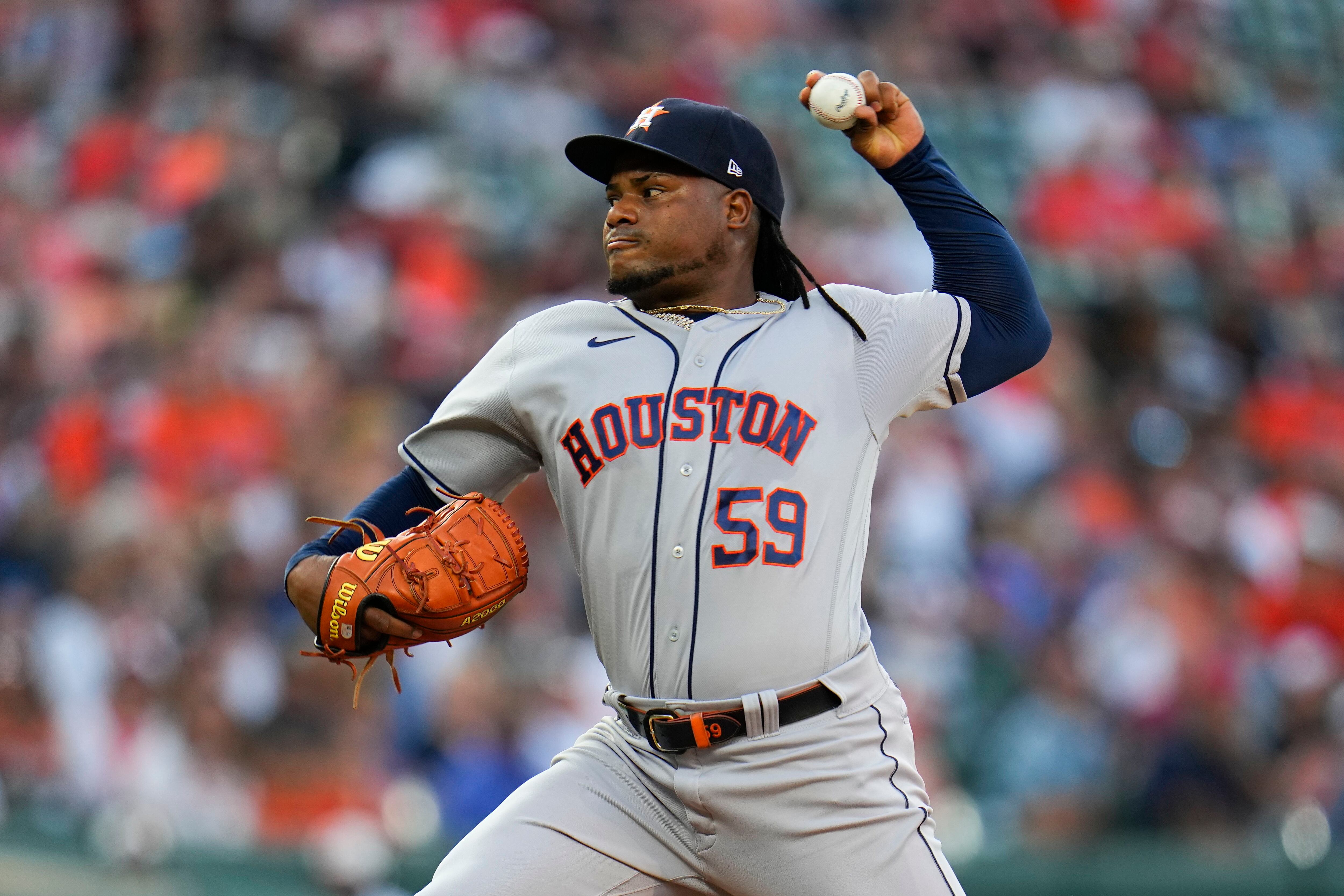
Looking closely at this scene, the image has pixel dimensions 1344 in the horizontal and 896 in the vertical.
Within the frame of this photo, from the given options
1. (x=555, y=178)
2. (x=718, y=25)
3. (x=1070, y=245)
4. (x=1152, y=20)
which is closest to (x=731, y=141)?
(x=555, y=178)

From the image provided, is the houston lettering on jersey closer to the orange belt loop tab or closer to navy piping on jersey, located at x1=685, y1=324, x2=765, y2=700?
navy piping on jersey, located at x1=685, y1=324, x2=765, y2=700

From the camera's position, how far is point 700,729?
2.64 metres

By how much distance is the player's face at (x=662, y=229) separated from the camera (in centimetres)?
287

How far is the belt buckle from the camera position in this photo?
268 cm

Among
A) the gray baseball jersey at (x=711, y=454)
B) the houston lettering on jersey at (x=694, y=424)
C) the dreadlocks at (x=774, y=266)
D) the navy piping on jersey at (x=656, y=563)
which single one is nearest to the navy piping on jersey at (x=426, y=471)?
the gray baseball jersey at (x=711, y=454)

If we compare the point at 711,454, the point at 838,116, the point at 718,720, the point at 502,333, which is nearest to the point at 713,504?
the point at 711,454

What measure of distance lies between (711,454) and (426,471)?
557mm

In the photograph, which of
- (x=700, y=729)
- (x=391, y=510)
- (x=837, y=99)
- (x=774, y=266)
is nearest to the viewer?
(x=700, y=729)

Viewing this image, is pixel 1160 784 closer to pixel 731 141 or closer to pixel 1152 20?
pixel 731 141

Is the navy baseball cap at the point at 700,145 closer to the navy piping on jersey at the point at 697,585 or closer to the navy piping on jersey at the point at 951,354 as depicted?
the navy piping on jersey at the point at 951,354

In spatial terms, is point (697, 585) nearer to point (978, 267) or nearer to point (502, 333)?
point (978, 267)

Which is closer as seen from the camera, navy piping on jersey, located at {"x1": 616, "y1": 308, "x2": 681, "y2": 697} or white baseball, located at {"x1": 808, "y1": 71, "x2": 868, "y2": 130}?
navy piping on jersey, located at {"x1": 616, "y1": 308, "x2": 681, "y2": 697}

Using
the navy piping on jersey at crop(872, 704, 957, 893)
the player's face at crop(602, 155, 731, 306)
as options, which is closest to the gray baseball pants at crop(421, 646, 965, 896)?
the navy piping on jersey at crop(872, 704, 957, 893)

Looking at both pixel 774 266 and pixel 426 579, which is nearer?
pixel 426 579
